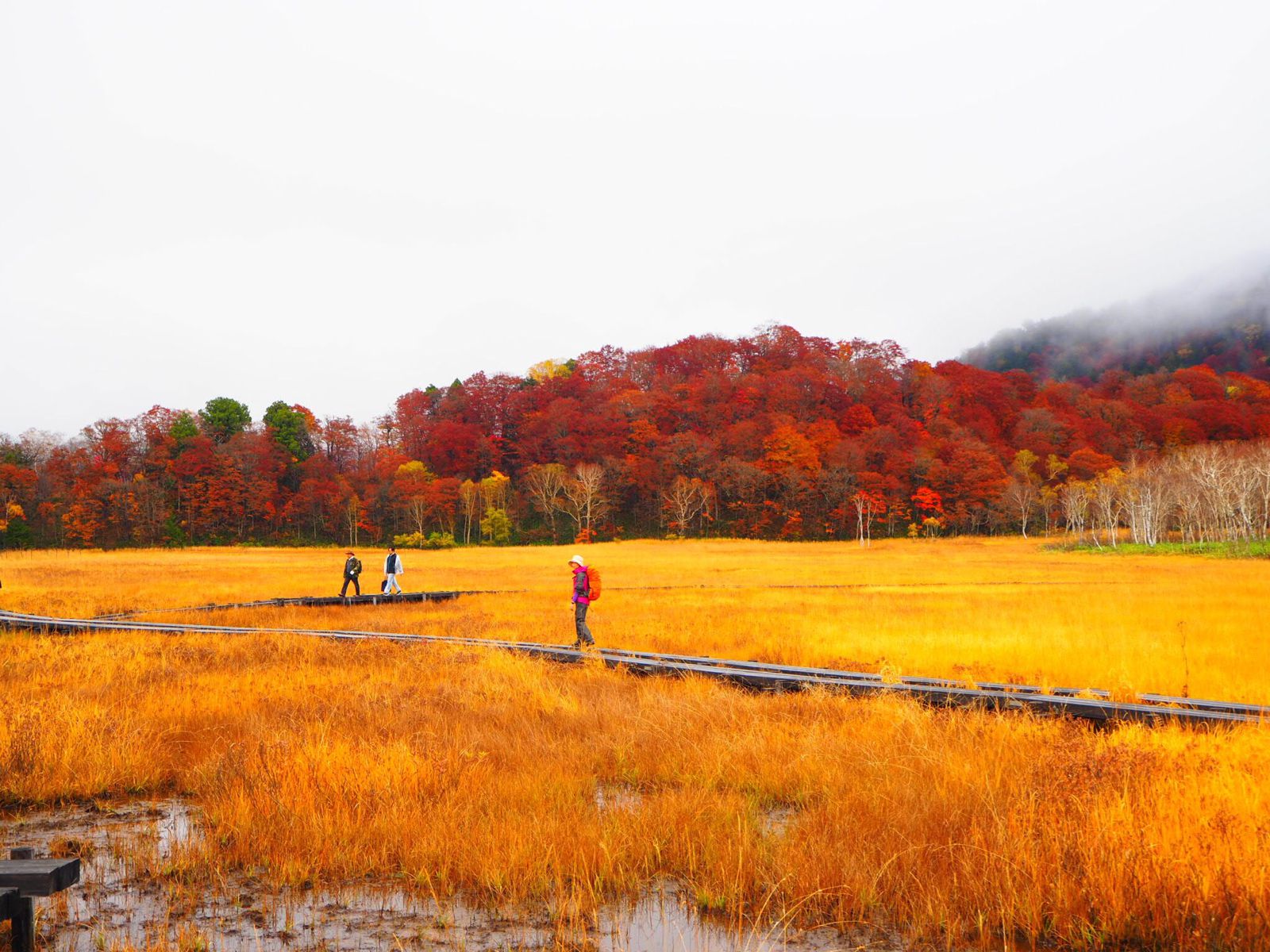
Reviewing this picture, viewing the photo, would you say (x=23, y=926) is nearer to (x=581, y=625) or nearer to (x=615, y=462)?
(x=581, y=625)

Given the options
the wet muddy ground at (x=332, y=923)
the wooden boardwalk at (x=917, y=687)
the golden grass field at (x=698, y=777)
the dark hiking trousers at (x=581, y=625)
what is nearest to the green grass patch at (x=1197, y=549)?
the golden grass field at (x=698, y=777)

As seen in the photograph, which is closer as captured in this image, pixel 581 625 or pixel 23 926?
pixel 23 926

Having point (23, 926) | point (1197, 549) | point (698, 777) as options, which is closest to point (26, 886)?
point (23, 926)

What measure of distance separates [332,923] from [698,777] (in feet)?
10.6

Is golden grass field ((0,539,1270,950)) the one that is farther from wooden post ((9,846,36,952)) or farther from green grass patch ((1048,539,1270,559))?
green grass patch ((1048,539,1270,559))

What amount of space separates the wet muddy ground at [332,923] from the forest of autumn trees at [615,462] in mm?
76473

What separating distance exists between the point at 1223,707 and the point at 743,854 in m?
6.93

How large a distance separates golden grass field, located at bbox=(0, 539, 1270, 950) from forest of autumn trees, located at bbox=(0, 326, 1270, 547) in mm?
68609

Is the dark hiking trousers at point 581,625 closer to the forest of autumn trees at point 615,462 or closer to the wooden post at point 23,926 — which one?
the wooden post at point 23,926

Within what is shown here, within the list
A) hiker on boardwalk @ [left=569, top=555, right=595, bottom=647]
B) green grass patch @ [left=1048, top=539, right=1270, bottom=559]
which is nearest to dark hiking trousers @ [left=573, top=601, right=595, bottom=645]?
hiker on boardwalk @ [left=569, top=555, right=595, bottom=647]

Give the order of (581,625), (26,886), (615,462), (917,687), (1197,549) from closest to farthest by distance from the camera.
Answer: (26,886), (917,687), (581,625), (1197,549), (615,462)

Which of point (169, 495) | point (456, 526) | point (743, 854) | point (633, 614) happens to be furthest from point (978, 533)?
point (169, 495)

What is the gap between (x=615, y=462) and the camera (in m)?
90.8

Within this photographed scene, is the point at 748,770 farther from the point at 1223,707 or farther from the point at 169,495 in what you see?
the point at 169,495
